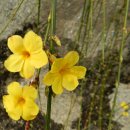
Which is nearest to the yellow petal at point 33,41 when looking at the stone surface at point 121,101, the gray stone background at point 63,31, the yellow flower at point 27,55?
the yellow flower at point 27,55

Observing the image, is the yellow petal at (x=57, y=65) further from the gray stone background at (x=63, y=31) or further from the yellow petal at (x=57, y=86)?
the gray stone background at (x=63, y=31)

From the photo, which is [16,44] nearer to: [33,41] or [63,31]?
[33,41]

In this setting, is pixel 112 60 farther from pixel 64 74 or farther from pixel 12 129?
pixel 64 74

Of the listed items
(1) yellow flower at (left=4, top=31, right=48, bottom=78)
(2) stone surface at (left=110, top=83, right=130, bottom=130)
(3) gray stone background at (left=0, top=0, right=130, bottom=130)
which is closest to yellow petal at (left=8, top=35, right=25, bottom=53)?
(1) yellow flower at (left=4, top=31, right=48, bottom=78)

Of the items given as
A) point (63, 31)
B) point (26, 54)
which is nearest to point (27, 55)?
point (26, 54)

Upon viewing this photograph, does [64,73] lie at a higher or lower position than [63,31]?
higher

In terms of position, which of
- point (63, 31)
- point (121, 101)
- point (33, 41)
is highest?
point (33, 41)

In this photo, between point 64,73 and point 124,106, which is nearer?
point 64,73
